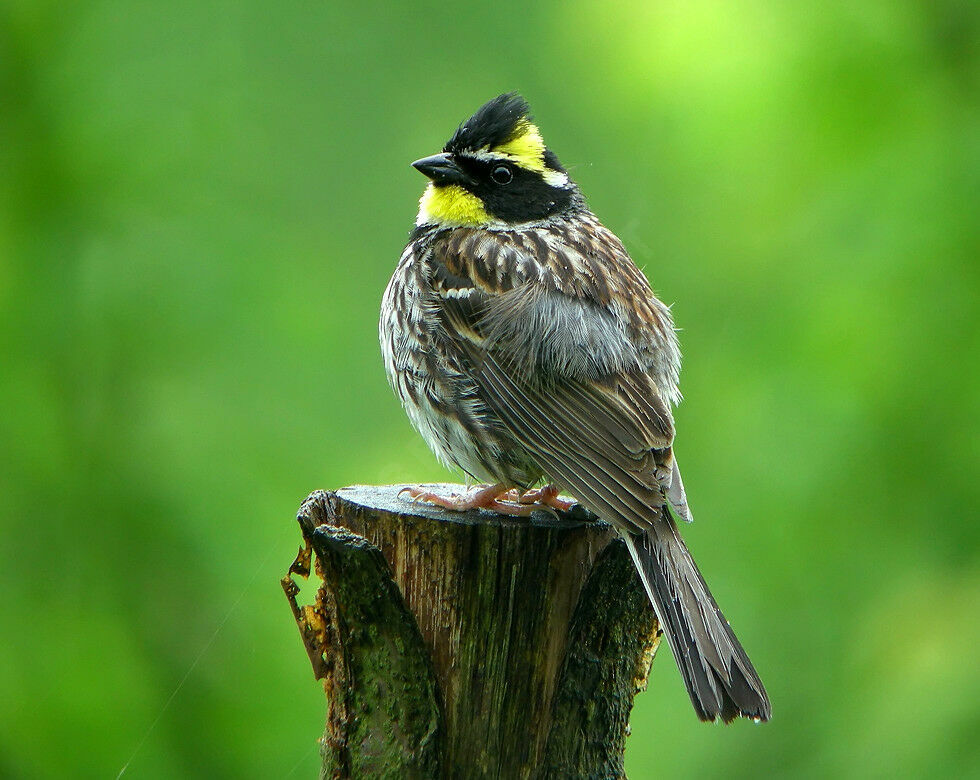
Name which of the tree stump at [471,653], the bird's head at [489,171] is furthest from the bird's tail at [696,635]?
the bird's head at [489,171]

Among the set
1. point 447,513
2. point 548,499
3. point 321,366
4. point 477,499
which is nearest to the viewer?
point 447,513

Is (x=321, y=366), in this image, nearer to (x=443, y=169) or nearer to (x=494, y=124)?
(x=443, y=169)

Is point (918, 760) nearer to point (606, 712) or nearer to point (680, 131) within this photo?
point (606, 712)

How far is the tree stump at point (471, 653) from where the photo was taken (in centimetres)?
367

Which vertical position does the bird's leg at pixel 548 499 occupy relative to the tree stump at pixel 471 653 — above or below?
above

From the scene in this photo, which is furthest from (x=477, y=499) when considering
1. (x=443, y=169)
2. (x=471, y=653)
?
(x=443, y=169)

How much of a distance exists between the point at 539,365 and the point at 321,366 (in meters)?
2.55

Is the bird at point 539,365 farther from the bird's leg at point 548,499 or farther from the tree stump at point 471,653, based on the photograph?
the tree stump at point 471,653

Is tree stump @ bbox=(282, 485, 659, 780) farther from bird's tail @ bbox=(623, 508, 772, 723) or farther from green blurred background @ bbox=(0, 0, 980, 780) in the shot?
green blurred background @ bbox=(0, 0, 980, 780)

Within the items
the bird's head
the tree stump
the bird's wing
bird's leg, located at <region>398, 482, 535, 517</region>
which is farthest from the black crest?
the tree stump

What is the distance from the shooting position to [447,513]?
13.4ft

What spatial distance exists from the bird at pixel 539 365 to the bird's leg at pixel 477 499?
0.01 m

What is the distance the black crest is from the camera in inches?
207

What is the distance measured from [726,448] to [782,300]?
3.24 feet
